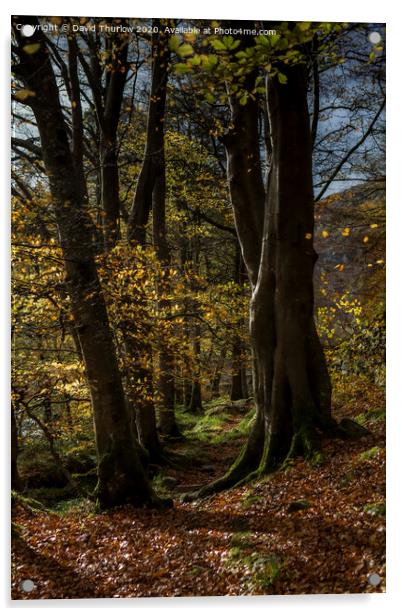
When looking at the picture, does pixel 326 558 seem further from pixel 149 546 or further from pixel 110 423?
pixel 110 423

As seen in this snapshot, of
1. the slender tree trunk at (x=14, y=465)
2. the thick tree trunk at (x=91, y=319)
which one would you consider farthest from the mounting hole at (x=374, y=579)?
the slender tree trunk at (x=14, y=465)

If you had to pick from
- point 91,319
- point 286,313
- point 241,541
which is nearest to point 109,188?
point 91,319

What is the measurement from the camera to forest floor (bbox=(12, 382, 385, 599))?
406 cm

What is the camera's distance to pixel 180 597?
163 inches

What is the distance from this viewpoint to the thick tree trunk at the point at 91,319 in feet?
16.0

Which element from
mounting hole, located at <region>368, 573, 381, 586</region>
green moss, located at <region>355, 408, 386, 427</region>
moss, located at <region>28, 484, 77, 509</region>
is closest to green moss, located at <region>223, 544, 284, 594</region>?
mounting hole, located at <region>368, 573, 381, 586</region>

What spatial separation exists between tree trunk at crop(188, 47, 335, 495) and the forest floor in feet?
0.95

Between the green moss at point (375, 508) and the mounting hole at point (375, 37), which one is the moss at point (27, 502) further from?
the mounting hole at point (375, 37)

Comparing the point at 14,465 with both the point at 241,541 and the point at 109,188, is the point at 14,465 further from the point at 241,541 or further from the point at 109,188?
the point at 109,188

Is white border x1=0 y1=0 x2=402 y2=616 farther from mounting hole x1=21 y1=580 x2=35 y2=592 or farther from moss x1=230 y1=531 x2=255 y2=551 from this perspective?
moss x1=230 y1=531 x2=255 y2=551
